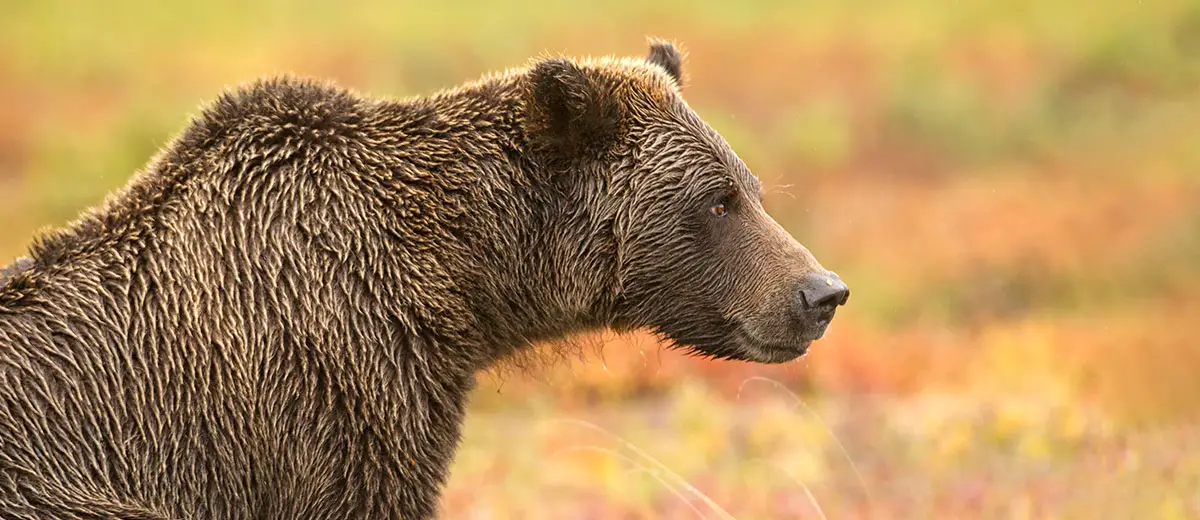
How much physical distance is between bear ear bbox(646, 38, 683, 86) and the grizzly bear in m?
0.40

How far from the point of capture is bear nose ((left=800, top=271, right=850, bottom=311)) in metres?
4.48

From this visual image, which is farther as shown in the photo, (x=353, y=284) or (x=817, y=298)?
(x=817, y=298)

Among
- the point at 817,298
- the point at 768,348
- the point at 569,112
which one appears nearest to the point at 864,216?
the point at 768,348

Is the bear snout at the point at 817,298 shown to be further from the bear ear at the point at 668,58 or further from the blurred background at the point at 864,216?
the bear ear at the point at 668,58

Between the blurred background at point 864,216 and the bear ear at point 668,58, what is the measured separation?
73 cm

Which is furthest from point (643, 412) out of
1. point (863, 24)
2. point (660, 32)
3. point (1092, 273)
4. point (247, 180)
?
point (863, 24)

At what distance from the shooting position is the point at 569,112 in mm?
4441

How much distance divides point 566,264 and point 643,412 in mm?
6496

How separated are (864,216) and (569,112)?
12284 millimetres

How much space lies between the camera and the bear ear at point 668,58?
5.20 meters

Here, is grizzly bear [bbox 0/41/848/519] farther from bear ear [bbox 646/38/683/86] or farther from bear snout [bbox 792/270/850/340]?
bear ear [bbox 646/38/683/86]

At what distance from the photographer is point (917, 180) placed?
57.3 ft

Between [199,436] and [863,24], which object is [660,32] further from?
[199,436]

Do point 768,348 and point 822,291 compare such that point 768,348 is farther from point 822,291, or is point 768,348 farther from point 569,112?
point 569,112
